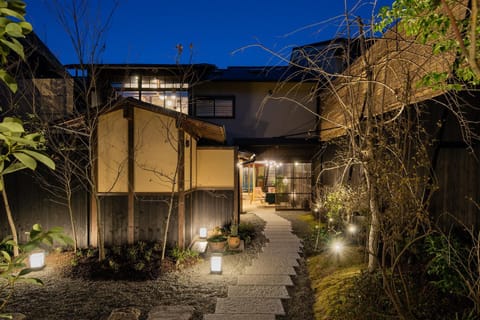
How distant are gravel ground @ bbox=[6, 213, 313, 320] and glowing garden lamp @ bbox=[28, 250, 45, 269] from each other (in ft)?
0.54

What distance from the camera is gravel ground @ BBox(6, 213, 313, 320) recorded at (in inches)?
202

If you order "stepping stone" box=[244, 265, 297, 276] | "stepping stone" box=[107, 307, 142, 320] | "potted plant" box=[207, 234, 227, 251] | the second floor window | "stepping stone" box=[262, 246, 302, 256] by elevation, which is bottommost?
"stepping stone" box=[244, 265, 297, 276]

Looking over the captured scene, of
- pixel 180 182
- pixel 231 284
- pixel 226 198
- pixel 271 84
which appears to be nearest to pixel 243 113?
pixel 271 84

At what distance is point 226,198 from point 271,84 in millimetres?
7044

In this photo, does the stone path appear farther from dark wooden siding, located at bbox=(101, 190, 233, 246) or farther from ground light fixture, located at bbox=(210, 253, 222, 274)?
dark wooden siding, located at bbox=(101, 190, 233, 246)

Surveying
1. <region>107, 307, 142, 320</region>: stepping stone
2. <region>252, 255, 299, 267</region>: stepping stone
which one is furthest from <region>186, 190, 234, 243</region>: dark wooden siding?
<region>107, 307, 142, 320</region>: stepping stone

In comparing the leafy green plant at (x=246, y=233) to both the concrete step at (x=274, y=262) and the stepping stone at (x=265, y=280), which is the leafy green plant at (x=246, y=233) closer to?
the concrete step at (x=274, y=262)

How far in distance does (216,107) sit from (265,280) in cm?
1005

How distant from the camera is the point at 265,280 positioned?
256 inches

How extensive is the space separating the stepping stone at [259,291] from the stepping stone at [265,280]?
0.20m

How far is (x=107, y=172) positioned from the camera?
8266 mm

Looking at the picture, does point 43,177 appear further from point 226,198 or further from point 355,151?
point 355,151

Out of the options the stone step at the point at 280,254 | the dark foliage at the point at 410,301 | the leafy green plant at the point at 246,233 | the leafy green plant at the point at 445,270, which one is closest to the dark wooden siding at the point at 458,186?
the leafy green plant at the point at 445,270

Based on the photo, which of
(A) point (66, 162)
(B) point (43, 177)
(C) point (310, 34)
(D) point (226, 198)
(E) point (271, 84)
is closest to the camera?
(C) point (310, 34)
